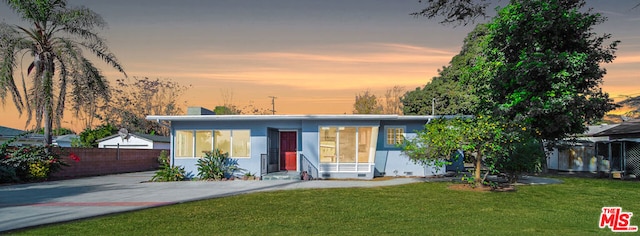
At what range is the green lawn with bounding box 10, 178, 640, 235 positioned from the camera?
9367 mm

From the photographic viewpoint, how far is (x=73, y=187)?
18422 millimetres

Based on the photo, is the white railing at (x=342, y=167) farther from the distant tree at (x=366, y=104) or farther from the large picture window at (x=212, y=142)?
the distant tree at (x=366, y=104)

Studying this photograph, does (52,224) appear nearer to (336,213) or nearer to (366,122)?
(336,213)

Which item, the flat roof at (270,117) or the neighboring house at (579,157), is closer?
the flat roof at (270,117)

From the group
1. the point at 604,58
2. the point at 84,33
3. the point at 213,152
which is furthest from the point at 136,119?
the point at 604,58

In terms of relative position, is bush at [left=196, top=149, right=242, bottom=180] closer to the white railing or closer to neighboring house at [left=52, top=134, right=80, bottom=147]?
the white railing

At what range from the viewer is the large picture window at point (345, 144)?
70.0 ft

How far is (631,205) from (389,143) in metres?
10.1

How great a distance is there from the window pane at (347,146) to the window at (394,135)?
1.55 m

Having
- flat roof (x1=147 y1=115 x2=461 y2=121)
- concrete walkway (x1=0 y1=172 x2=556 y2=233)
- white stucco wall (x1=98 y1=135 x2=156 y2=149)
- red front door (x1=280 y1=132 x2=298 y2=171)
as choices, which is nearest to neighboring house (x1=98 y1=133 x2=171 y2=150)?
white stucco wall (x1=98 y1=135 x2=156 y2=149)

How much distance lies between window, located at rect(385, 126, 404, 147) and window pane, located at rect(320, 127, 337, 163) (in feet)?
7.41

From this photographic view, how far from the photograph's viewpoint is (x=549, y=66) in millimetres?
21875

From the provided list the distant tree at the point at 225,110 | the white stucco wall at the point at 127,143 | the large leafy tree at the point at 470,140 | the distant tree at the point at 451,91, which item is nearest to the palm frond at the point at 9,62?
the white stucco wall at the point at 127,143

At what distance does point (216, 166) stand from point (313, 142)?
3.95 metres
